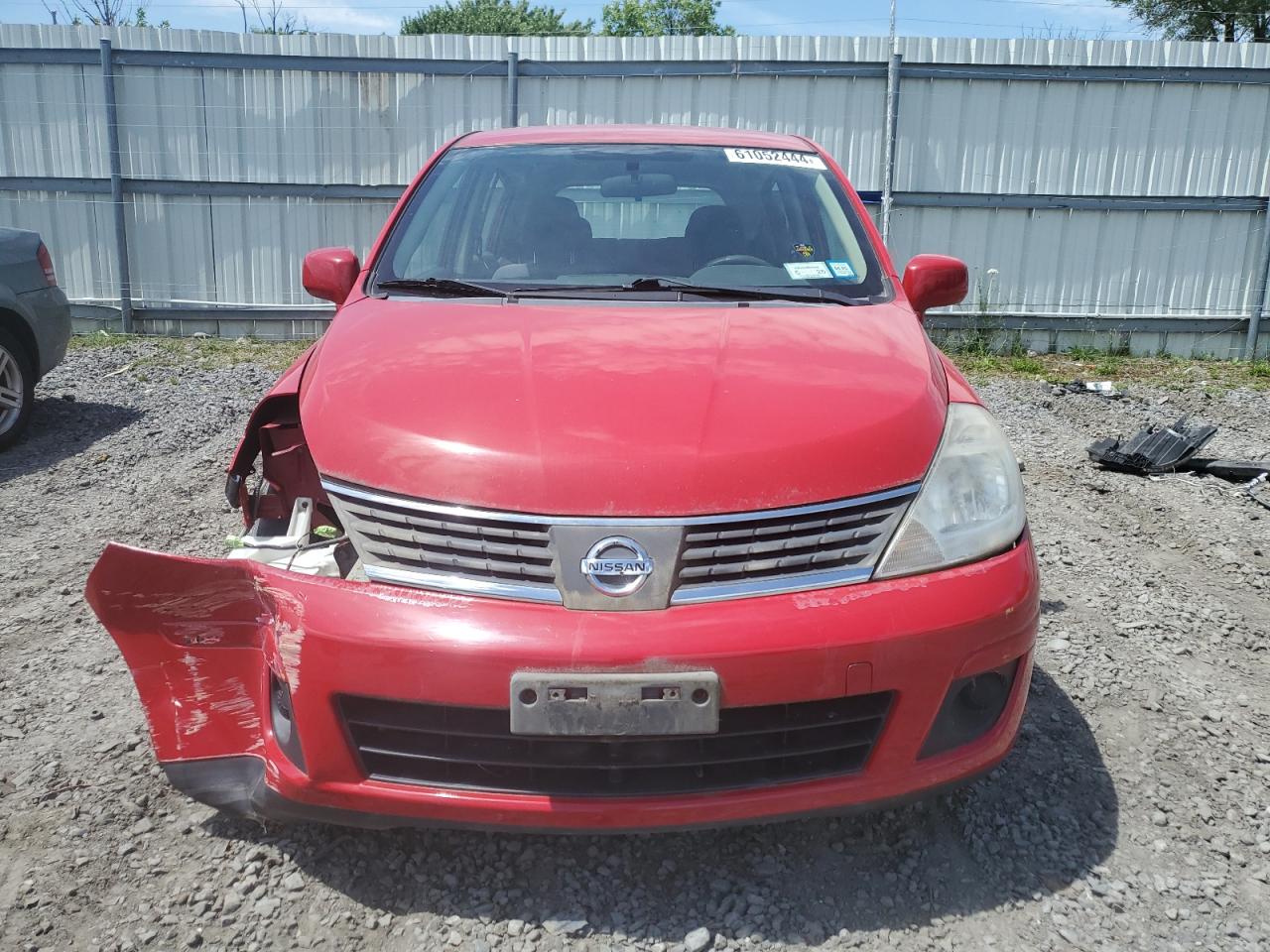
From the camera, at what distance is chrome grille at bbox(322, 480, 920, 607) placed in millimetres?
1966

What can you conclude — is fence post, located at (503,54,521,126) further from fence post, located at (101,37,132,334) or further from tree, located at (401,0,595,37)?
tree, located at (401,0,595,37)

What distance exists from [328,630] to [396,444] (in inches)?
15.9

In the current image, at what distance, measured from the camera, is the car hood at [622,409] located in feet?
6.58

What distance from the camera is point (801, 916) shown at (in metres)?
2.14

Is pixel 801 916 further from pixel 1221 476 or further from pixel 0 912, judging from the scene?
pixel 1221 476

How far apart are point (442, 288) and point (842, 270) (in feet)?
3.97

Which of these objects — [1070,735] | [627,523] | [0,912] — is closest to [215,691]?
[0,912]

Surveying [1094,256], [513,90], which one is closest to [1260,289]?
[1094,256]

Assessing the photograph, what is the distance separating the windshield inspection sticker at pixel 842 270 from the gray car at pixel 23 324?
4990mm

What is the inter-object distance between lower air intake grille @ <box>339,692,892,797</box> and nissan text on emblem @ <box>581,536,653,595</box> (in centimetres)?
29

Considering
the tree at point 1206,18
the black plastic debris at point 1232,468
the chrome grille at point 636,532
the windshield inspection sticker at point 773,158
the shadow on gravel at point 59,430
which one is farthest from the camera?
the tree at point 1206,18

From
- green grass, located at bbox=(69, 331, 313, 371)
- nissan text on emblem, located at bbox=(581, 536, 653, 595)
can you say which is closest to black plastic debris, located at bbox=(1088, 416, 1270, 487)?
nissan text on emblem, located at bbox=(581, 536, 653, 595)

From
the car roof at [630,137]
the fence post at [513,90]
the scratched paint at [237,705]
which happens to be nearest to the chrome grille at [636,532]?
the scratched paint at [237,705]

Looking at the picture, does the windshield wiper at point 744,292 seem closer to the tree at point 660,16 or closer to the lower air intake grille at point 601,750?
the lower air intake grille at point 601,750
